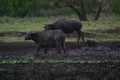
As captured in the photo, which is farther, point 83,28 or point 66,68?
point 83,28

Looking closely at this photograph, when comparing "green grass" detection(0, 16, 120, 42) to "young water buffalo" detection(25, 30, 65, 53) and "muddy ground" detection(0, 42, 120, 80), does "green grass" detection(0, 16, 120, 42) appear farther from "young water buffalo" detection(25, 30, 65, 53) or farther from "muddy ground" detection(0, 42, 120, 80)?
"muddy ground" detection(0, 42, 120, 80)

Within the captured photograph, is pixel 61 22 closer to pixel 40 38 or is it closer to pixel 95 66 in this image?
pixel 40 38

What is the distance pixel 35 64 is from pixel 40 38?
4966 mm

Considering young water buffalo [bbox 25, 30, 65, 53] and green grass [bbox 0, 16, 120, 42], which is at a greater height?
young water buffalo [bbox 25, 30, 65, 53]

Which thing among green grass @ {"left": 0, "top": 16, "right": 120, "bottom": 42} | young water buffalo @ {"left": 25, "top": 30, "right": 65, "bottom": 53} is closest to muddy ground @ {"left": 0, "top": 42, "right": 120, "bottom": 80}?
young water buffalo @ {"left": 25, "top": 30, "right": 65, "bottom": 53}

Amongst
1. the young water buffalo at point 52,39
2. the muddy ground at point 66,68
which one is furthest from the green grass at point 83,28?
the muddy ground at point 66,68

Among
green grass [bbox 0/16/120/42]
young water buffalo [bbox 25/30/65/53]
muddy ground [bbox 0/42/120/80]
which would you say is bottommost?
green grass [bbox 0/16/120/42]

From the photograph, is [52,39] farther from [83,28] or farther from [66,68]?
[83,28]

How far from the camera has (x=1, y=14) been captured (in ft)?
229

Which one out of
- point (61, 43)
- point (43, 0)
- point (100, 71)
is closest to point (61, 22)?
point (61, 43)

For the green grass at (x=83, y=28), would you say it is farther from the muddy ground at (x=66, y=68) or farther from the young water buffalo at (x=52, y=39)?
the muddy ground at (x=66, y=68)

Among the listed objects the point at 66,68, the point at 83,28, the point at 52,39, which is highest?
the point at 66,68

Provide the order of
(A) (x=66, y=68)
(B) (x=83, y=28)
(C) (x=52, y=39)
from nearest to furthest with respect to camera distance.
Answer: (A) (x=66, y=68) → (C) (x=52, y=39) → (B) (x=83, y=28)

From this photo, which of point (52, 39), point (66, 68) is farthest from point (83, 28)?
point (66, 68)
